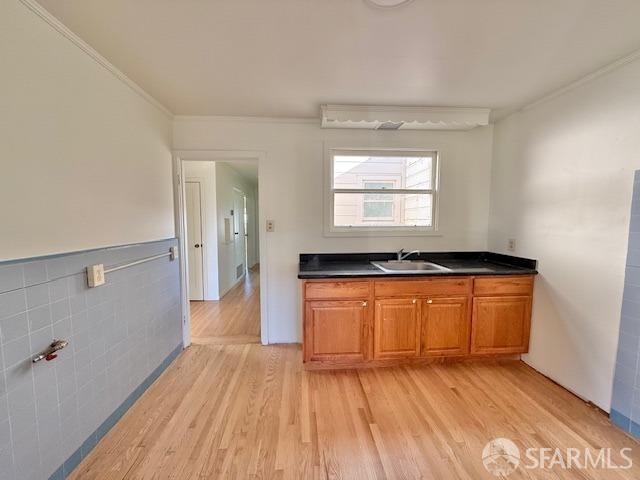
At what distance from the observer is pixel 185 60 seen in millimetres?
1707

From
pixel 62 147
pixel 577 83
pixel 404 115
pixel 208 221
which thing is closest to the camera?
pixel 62 147

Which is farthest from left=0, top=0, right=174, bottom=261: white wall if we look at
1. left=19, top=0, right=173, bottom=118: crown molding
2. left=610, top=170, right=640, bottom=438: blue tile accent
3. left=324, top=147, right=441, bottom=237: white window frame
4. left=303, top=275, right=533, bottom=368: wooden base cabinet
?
left=610, top=170, right=640, bottom=438: blue tile accent

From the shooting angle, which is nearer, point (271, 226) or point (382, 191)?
point (271, 226)

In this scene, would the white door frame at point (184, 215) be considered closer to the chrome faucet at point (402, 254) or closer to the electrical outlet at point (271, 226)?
the electrical outlet at point (271, 226)

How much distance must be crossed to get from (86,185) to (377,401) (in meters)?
2.34

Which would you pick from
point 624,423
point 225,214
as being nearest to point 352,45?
point 624,423

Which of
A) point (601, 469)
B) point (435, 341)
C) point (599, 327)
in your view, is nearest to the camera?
point (601, 469)

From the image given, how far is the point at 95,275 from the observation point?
1541 millimetres

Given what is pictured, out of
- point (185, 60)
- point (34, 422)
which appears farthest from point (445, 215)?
point (34, 422)

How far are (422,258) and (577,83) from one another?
181cm

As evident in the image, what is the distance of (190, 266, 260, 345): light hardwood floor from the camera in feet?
9.78

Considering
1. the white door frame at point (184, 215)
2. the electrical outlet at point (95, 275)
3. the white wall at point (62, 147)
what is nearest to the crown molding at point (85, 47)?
the white wall at point (62, 147)

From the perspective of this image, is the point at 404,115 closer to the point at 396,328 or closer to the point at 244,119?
the point at 244,119

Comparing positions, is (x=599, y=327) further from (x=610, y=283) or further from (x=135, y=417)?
(x=135, y=417)
